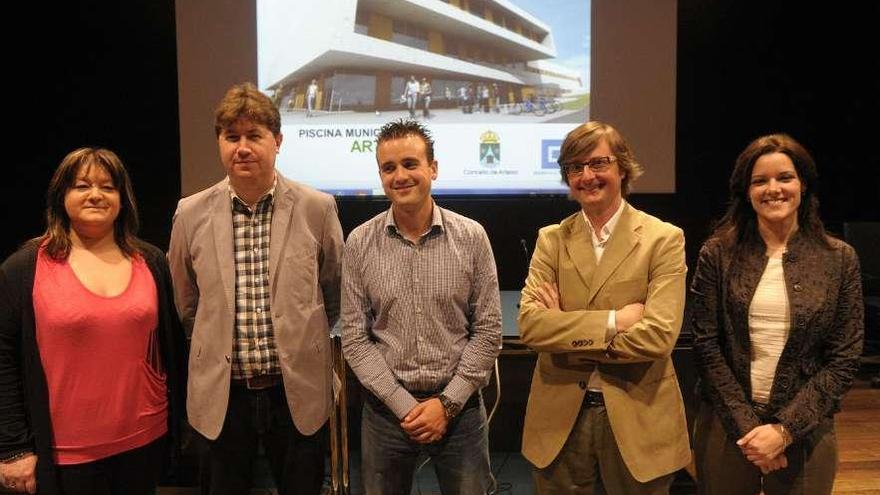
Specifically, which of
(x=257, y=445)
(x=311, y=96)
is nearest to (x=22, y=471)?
(x=257, y=445)

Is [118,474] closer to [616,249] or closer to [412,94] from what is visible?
[616,249]

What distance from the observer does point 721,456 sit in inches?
75.7

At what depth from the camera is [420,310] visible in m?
1.90

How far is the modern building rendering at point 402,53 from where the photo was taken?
420 cm

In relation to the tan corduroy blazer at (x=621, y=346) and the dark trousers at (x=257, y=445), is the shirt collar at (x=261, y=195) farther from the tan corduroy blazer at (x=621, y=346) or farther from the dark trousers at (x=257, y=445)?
the tan corduroy blazer at (x=621, y=346)

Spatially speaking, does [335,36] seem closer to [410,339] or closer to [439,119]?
[439,119]

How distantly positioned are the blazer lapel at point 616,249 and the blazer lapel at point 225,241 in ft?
3.45

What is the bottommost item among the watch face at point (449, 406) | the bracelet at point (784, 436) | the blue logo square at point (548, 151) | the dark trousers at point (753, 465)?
the dark trousers at point (753, 465)

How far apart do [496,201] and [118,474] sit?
304 centimetres

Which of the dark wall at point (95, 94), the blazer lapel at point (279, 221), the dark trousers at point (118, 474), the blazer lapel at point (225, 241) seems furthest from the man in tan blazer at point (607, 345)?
the dark wall at point (95, 94)

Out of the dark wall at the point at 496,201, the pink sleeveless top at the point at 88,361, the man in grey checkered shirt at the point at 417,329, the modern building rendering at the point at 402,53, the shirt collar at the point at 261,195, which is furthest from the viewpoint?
the dark wall at the point at 496,201

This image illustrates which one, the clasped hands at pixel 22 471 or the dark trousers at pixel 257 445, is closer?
the clasped hands at pixel 22 471

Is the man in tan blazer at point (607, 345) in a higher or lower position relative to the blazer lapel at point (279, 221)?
lower

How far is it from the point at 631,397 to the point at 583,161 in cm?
68
